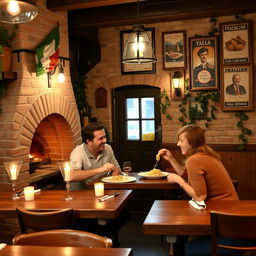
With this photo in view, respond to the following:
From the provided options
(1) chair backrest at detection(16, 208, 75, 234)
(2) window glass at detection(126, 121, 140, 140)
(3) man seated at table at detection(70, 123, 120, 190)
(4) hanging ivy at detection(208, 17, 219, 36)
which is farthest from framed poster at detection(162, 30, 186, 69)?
(1) chair backrest at detection(16, 208, 75, 234)

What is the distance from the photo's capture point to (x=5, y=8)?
2381 mm

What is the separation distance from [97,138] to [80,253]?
1917mm

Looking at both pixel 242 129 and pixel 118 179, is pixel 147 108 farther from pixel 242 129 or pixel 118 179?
pixel 118 179

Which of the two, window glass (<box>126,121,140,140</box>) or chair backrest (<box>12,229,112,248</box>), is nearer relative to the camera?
chair backrest (<box>12,229,112,248</box>)

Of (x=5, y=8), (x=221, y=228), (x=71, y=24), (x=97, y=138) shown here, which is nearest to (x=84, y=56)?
(x=71, y=24)

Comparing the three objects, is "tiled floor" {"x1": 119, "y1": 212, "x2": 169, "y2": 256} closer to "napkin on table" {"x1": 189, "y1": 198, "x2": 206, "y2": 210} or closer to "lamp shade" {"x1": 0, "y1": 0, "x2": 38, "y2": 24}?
"napkin on table" {"x1": 189, "y1": 198, "x2": 206, "y2": 210}

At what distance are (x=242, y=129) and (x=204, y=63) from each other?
41.6 inches

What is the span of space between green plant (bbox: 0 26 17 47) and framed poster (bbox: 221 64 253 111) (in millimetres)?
2817

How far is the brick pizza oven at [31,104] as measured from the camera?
374cm

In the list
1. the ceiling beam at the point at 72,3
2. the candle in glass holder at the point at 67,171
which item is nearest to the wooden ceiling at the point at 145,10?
the ceiling beam at the point at 72,3

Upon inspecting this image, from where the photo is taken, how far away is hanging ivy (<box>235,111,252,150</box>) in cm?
502

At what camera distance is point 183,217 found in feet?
7.54

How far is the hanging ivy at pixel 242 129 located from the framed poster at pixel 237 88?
0.29ft

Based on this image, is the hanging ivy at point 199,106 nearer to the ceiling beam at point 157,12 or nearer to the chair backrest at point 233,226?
the ceiling beam at point 157,12
